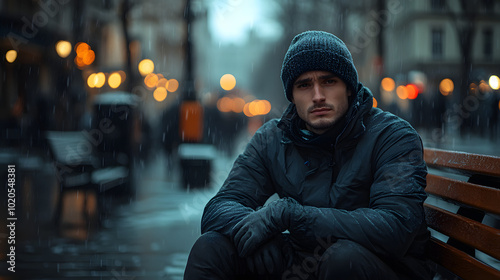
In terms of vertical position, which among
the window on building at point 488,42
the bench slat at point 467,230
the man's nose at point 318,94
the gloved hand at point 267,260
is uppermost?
the window on building at point 488,42

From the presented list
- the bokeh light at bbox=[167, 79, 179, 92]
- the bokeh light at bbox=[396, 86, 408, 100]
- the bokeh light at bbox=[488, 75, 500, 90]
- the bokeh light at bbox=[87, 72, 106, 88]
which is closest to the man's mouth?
the bokeh light at bbox=[87, 72, 106, 88]

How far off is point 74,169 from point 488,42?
4312cm

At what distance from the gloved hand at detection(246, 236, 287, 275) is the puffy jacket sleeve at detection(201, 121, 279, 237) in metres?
0.26

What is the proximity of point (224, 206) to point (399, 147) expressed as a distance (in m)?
0.84

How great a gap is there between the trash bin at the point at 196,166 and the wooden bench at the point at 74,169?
6.74 ft

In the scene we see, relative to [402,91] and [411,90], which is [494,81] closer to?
[411,90]

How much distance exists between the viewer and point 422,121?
22125mm

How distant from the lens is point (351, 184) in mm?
2475

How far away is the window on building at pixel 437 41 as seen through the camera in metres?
45.5

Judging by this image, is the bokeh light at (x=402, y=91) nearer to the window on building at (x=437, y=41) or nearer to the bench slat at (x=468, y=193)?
the window on building at (x=437, y=41)

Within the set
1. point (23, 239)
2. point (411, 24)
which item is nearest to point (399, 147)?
point (23, 239)

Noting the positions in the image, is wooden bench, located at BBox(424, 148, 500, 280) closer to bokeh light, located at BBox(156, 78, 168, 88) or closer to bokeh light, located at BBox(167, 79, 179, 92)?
bokeh light, located at BBox(156, 78, 168, 88)

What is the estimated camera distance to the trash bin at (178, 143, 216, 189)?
10141 mm

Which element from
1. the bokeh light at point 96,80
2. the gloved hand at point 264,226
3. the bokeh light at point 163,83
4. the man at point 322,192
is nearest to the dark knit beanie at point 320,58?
the man at point 322,192
